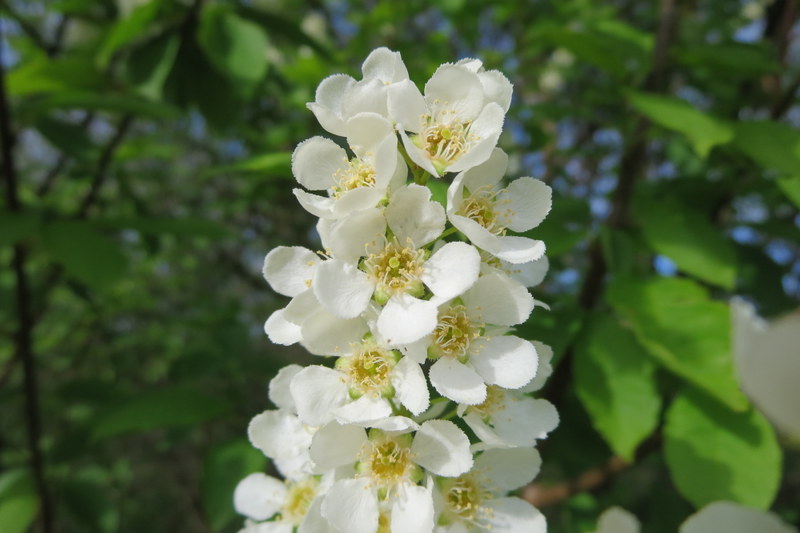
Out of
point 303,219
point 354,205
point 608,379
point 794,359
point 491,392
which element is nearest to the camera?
point 794,359

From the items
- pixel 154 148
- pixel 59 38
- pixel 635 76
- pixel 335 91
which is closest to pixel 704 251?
pixel 635 76

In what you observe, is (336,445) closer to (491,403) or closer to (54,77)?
(491,403)

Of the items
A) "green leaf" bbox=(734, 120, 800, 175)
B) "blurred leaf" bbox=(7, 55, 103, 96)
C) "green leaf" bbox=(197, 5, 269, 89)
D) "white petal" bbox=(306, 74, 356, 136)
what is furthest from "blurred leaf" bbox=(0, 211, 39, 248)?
"green leaf" bbox=(734, 120, 800, 175)

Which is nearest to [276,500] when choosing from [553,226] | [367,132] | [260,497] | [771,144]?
[260,497]

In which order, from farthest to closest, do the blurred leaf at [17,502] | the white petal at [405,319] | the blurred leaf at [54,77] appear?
1. the blurred leaf at [54,77]
2. the blurred leaf at [17,502]
3. the white petal at [405,319]

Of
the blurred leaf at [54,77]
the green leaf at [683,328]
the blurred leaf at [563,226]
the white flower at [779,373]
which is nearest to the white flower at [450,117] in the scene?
the blurred leaf at [563,226]

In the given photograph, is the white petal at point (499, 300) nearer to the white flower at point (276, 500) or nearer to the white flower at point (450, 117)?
the white flower at point (450, 117)

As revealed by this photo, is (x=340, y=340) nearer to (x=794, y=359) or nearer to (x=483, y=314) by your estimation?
(x=483, y=314)
